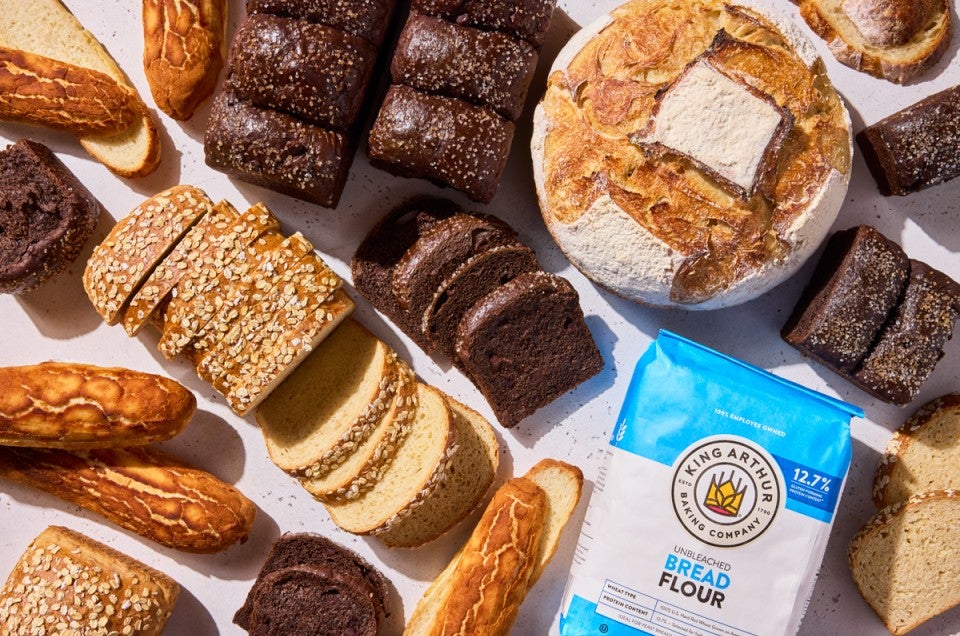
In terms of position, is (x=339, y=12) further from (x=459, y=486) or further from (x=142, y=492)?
(x=142, y=492)

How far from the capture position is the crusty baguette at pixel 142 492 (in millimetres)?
3164

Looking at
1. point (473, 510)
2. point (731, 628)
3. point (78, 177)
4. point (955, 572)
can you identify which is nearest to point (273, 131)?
point (78, 177)

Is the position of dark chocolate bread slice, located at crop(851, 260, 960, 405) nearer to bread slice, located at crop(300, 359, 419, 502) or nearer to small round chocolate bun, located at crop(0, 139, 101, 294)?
bread slice, located at crop(300, 359, 419, 502)

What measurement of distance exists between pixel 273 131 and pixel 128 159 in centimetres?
74

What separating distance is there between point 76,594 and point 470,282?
6.59 ft

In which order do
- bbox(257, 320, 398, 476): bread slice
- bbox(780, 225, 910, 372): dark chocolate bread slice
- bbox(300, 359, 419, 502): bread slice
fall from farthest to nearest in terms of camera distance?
1. bbox(257, 320, 398, 476): bread slice
2. bbox(300, 359, 419, 502): bread slice
3. bbox(780, 225, 910, 372): dark chocolate bread slice

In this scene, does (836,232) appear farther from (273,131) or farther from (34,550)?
(34,550)

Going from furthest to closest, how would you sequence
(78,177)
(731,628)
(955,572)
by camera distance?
(78,177)
(955,572)
(731,628)

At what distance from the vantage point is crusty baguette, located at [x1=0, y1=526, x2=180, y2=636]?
3096 millimetres

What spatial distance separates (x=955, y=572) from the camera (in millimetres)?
3160

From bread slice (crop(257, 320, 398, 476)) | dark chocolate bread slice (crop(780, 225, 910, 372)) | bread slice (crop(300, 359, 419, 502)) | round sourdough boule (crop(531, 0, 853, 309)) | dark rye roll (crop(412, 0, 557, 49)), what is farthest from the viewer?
bread slice (crop(257, 320, 398, 476))

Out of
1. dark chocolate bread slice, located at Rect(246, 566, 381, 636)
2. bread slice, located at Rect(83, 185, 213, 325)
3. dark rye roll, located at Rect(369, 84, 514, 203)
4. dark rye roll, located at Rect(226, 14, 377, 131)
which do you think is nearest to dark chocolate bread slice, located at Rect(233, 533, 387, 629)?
dark chocolate bread slice, located at Rect(246, 566, 381, 636)

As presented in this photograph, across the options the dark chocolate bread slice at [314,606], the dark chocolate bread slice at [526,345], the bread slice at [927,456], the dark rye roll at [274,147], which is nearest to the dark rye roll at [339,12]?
the dark rye roll at [274,147]

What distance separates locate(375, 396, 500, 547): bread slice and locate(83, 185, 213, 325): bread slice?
1296mm
